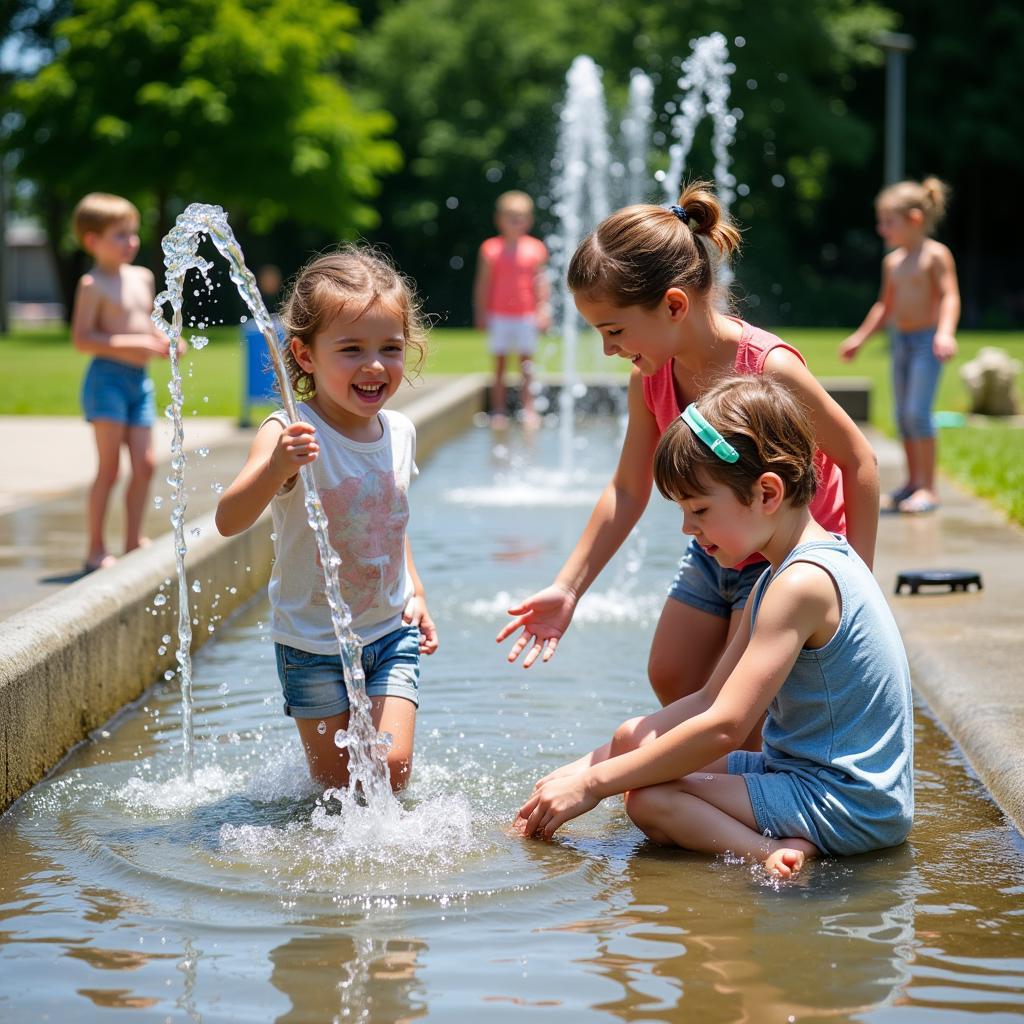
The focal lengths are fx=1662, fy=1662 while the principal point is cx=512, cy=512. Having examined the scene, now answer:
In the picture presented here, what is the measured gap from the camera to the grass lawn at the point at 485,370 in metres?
9.53

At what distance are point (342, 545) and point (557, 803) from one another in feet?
2.64

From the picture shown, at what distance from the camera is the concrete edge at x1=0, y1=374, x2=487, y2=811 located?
387 cm

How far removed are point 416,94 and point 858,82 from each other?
11.0 meters

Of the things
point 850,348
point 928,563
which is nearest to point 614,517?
point 928,563

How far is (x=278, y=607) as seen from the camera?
3.81 metres

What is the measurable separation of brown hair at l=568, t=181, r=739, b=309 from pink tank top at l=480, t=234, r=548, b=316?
996 cm

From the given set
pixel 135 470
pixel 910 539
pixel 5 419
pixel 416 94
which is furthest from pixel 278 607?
pixel 416 94

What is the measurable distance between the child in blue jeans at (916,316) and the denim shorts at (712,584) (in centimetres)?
438

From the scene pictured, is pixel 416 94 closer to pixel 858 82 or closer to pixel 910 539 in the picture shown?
pixel 858 82

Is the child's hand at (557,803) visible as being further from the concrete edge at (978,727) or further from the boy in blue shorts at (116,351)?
the boy in blue shorts at (116,351)

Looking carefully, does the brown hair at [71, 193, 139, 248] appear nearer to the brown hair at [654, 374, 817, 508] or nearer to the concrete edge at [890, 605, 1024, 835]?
the concrete edge at [890, 605, 1024, 835]

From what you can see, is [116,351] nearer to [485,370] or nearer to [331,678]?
[331,678]

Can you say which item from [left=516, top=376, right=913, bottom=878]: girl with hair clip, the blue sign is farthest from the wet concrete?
the blue sign

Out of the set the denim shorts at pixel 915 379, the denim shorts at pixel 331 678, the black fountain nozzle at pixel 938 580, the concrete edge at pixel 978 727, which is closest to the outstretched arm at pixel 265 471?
the denim shorts at pixel 331 678
